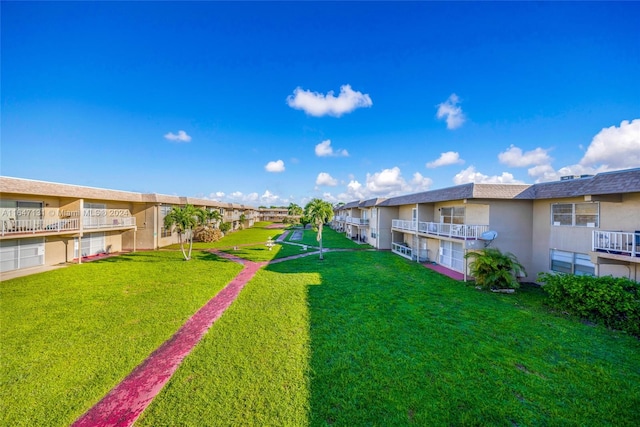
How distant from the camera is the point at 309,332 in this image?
870 cm

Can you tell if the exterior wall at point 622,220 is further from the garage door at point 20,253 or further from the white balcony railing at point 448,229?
the garage door at point 20,253

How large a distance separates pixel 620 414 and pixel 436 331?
→ 4132 mm

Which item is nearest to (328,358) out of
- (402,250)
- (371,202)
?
(402,250)

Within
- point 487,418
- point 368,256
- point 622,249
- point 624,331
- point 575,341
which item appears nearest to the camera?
point 487,418

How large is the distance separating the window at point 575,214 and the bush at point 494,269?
3205 mm

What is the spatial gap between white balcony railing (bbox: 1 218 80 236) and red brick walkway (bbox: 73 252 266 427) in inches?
566

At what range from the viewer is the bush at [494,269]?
12742 mm

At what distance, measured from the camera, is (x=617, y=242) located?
34.1 ft

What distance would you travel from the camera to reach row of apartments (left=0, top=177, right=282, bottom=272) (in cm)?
1552

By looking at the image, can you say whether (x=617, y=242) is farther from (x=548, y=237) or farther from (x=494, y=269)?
(x=494, y=269)

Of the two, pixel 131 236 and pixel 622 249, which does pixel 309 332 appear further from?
pixel 131 236

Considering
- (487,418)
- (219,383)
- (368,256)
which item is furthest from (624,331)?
(368,256)

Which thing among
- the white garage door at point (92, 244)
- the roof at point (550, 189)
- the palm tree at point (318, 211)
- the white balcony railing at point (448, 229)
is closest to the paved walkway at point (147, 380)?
the palm tree at point (318, 211)

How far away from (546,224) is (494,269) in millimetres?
4323
